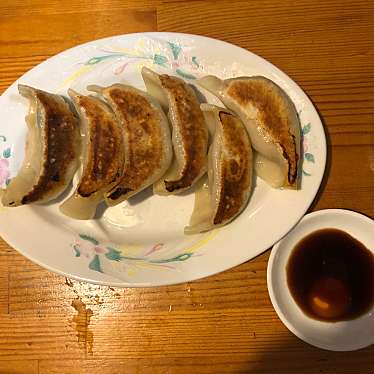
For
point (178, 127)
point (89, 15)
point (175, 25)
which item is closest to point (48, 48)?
point (89, 15)

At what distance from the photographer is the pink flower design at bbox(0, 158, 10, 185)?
183cm

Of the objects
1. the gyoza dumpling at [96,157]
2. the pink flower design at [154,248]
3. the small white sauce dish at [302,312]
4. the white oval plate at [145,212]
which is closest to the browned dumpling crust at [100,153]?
the gyoza dumpling at [96,157]

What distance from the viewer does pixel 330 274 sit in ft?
5.81

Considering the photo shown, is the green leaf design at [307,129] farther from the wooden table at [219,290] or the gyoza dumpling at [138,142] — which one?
the gyoza dumpling at [138,142]

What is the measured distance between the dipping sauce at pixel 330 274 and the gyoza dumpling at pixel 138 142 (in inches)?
23.2

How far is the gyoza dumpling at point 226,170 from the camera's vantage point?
1.69 metres

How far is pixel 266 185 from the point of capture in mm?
1775

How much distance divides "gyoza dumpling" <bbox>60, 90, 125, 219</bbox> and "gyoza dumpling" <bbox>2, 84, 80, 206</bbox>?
50 millimetres

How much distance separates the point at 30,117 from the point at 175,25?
0.68m

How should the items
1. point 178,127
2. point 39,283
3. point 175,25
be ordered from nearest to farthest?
point 178,127
point 39,283
point 175,25

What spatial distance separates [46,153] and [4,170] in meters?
0.25

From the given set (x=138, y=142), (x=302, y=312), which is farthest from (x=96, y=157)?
(x=302, y=312)

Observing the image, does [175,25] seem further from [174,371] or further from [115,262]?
[174,371]

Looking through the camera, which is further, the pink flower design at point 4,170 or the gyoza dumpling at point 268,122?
the pink flower design at point 4,170
